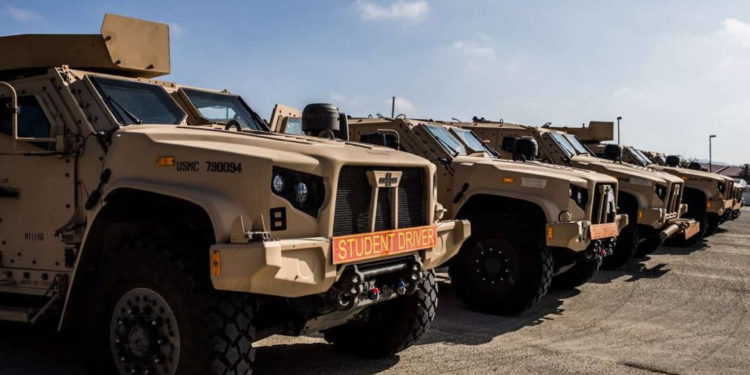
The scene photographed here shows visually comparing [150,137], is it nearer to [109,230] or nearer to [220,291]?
[109,230]

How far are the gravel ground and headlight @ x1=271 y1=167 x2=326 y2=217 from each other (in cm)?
162

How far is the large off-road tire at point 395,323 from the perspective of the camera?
5.29m

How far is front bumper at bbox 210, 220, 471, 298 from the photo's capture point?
3.61 metres

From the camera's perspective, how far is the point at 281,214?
152 inches

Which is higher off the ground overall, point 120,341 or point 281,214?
point 281,214

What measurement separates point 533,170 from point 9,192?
5.04 meters

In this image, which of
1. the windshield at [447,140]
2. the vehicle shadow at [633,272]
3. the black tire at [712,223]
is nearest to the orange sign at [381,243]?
the windshield at [447,140]

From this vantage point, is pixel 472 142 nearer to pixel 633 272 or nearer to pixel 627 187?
pixel 627 187

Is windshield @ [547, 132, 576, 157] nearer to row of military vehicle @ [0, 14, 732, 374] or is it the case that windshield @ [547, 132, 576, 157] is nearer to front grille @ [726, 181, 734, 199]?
front grille @ [726, 181, 734, 199]

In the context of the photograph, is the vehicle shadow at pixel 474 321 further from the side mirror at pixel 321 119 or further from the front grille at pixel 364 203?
the side mirror at pixel 321 119

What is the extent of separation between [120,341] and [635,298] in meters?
6.47

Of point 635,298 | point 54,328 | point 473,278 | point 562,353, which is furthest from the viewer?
point 635,298

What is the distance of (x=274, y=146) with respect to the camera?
428 cm

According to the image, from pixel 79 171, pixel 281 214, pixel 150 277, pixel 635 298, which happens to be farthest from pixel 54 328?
pixel 635 298
